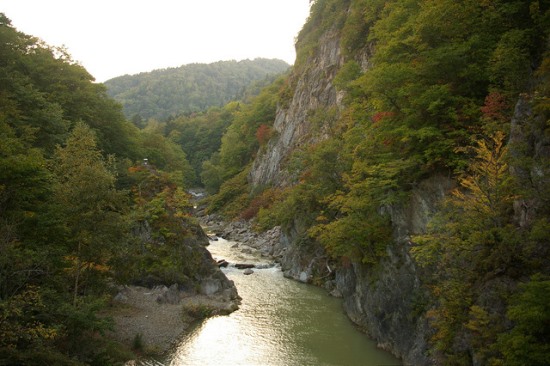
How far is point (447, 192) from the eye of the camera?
16.0 metres

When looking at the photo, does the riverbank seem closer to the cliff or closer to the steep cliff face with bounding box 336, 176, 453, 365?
the cliff

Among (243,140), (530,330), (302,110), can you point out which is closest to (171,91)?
(243,140)

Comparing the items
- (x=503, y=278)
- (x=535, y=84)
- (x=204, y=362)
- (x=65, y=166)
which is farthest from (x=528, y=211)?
(x=65, y=166)

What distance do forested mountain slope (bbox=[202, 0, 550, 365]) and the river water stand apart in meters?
1.21

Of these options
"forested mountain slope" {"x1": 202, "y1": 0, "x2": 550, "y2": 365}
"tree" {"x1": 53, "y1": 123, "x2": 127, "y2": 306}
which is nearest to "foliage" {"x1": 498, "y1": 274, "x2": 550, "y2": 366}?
"forested mountain slope" {"x1": 202, "y1": 0, "x2": 550, "y2": 365}

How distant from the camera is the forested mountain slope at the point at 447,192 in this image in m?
10.6

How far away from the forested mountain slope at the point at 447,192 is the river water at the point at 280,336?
3.98 ft

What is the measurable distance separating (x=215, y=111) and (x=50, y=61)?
86.0 meters

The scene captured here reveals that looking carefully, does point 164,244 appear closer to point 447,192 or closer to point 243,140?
point 447,192

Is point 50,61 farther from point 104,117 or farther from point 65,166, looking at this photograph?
point 65,166

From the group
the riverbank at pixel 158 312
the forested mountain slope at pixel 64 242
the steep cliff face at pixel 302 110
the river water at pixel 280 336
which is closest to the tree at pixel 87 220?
the forested mountain slope at pixel 64 242

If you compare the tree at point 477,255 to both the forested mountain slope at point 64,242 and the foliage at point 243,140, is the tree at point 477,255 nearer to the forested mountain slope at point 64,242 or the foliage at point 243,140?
the forested mountain slope at point 64,242

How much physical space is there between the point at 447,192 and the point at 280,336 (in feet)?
33.4

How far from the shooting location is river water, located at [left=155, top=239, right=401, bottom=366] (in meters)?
17.1
